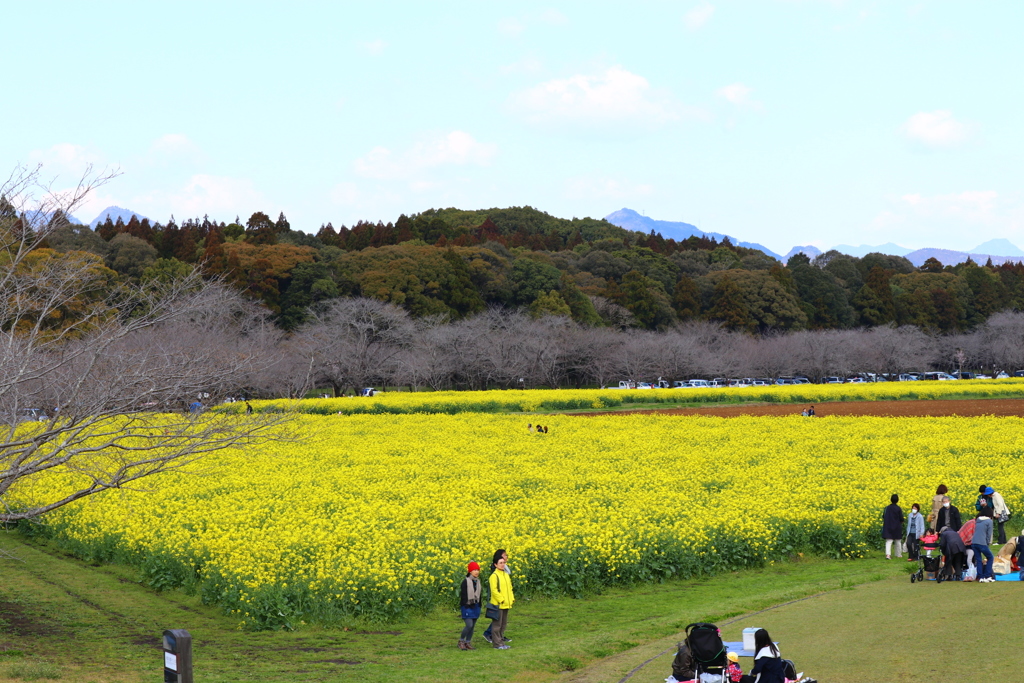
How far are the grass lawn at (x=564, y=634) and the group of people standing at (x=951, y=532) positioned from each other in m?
0.50

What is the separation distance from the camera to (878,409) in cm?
4712

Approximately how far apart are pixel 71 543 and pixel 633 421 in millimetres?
25626

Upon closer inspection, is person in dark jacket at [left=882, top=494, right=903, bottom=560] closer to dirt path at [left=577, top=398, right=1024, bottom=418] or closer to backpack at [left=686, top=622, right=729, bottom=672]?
backpack at [left=686, top=622, right=729, bottom=672]

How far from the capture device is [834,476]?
73.3ft

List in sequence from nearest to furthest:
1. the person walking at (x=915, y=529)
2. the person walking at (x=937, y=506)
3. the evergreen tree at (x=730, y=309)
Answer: the person walking at (x=937, y=506), the person walking at (x=915, y=529), the evergreen tree at (x=730, y=309)

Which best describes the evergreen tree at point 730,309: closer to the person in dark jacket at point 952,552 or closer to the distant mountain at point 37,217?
the person in dark jacket at point 952,552

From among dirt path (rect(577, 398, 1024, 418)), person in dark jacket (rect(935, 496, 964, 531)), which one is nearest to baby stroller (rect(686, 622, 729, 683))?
person in dark jacket (rect(935, 496, 964, 531))

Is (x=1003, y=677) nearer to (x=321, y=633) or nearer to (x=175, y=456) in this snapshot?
(x=321, y=633)

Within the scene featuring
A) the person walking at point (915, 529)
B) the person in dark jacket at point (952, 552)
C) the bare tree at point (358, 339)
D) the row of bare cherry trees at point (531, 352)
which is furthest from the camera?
the row of bare cherry trees at point (531, 352)

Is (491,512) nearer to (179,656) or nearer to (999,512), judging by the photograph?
(999,512)

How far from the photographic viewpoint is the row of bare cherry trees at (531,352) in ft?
204

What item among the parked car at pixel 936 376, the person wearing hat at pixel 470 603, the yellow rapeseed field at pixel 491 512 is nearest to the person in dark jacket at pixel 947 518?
the yellow rapeseed field at pixel 491 512

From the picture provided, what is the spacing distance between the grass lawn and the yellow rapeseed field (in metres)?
0.52

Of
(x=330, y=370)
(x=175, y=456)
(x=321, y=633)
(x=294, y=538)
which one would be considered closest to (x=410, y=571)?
(x=321, y=633)
